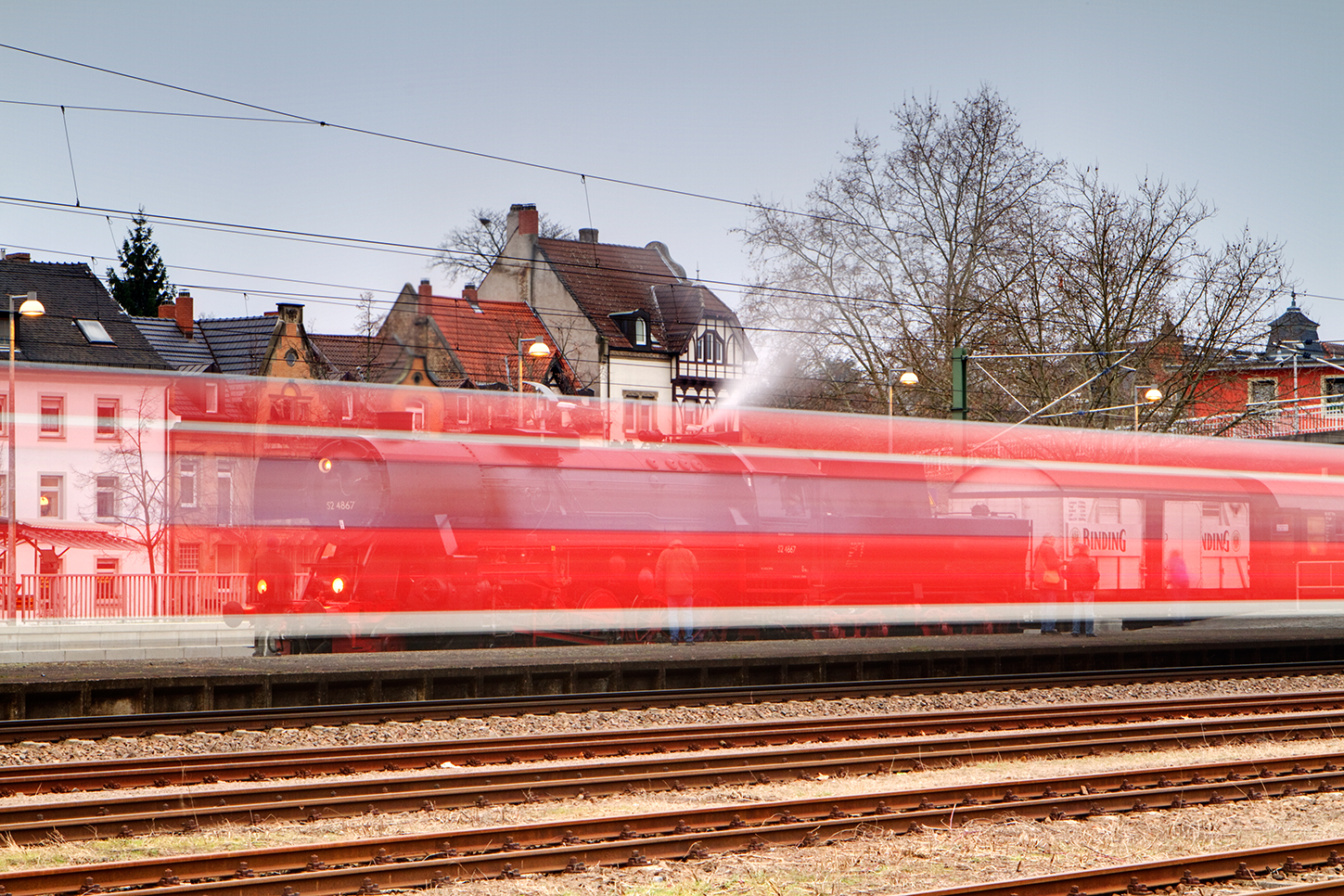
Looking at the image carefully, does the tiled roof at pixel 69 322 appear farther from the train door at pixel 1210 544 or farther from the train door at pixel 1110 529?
the train door at pixel 1210 544

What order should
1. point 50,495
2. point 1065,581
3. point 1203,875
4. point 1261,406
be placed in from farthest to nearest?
point 50,495 < point 1261,406 < point 1065,581 < point 1203,875

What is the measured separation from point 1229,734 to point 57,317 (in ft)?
138

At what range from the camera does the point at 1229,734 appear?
13008 mm

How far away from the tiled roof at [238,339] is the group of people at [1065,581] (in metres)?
34.2

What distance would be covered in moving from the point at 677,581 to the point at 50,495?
86.5 ft

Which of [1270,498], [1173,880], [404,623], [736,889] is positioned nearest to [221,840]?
[736,889]

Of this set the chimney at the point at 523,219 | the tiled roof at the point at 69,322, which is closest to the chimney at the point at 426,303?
the chimney at the point at 523,219

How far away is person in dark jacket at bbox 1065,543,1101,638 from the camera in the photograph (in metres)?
22.9

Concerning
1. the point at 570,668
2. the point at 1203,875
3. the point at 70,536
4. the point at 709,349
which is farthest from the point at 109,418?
the point at 709,349

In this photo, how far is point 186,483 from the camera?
16.3 m

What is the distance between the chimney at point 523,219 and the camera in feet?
190

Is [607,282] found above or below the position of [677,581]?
above

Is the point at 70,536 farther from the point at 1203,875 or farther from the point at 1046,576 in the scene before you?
the point at 1203,875

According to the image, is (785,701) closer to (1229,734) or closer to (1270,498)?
(1229,734)
